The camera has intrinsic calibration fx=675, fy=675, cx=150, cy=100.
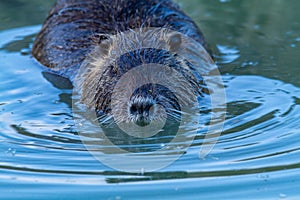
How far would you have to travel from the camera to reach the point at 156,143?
470 centimetres

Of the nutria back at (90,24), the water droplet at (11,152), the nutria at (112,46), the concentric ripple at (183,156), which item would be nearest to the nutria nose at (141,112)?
the nutria at (112,46)

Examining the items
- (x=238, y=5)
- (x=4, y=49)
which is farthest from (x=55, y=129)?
(x=238, y=5)

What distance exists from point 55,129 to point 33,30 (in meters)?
3.36

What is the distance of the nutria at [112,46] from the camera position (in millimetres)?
5070

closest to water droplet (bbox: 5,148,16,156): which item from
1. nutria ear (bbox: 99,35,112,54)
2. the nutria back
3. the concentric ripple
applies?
the concentric ripple

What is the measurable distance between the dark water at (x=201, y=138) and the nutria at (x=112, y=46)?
9.8 inches

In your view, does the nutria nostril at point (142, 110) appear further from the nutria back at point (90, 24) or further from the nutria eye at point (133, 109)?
the nutria back at point (90, 24)

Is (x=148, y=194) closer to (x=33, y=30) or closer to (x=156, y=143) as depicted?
(x=156, y=143)

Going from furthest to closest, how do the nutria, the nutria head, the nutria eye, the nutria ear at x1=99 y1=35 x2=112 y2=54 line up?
the nutria ear at x1=99 y1=35 x2=112 y2=54, the nutria, the nutria head, the nutria eye

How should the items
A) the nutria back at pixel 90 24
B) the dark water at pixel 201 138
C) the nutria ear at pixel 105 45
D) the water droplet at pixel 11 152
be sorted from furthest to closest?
1. the nutria back at pixel 90 24
2. the nutria ear at pixel 105 45
3. the water droplet at pixel 11 152
4. the dark water at pixel 201 138

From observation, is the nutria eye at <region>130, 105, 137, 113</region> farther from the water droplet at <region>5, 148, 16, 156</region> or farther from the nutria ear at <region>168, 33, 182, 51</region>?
the nutria ear at <region>168, 33, 182, 51</region>

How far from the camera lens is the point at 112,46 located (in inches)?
219

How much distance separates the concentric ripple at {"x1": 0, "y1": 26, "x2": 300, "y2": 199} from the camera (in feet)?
12.9

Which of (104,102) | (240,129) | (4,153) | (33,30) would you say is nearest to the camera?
(4,153)
